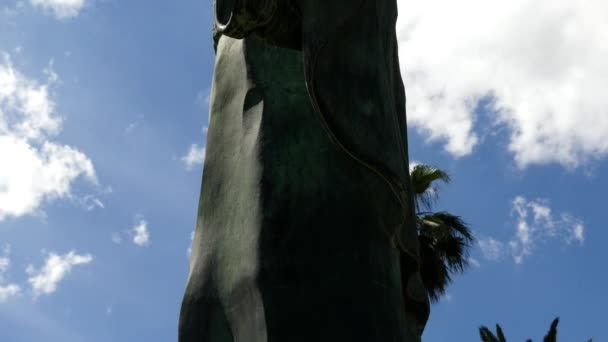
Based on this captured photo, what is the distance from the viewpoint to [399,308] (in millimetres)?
4520

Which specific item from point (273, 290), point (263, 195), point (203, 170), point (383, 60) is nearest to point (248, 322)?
point (273, 290)

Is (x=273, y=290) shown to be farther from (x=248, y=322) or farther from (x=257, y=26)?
(x=257, y=26)

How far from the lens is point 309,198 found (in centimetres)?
454

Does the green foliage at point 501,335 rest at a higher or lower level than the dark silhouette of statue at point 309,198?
higher

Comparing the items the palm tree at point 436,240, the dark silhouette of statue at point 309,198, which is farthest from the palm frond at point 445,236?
the dark silhouette of statue at point 309,198

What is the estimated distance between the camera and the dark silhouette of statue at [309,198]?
14.3ft

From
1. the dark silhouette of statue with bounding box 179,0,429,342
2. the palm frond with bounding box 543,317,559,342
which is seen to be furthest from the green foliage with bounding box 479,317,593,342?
the dark silhouette of statue with bounding box 179,0,429,342

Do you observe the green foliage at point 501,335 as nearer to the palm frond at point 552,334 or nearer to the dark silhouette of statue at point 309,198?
the palm frond at point 552,334

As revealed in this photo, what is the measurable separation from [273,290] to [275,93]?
1009 millimetres

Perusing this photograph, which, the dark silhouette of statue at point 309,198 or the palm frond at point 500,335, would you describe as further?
the palm frond at point 500,335

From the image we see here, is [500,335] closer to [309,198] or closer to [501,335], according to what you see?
[501,335]

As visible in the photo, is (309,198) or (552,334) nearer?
(309,198)

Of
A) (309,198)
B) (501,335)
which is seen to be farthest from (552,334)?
(309,198)

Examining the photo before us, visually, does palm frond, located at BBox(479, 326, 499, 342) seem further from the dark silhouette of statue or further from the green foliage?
the dark silhouette of statue
